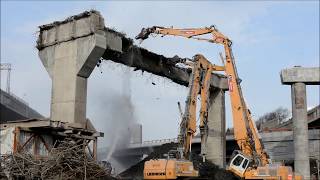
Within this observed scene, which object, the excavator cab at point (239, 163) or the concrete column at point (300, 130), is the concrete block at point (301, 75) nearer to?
the concrete column at point (300, 130)

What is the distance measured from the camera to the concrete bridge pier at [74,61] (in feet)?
91.1

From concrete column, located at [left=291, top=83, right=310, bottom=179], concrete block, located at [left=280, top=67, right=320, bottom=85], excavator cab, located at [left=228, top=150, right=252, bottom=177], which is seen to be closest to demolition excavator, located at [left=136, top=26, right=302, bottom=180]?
excavator cab, located at [left=228, top=150, right=252, bottom=177]

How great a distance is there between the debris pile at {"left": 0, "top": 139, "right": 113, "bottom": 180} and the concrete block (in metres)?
25.9

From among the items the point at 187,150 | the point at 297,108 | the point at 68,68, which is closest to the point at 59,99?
the point at 68,68

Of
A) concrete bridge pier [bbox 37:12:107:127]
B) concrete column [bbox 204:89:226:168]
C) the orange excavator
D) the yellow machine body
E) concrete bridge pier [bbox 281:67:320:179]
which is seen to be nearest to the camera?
the yellow machine body

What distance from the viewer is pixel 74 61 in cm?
2819

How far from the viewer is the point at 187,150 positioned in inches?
1094

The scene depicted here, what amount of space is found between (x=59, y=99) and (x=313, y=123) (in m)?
44.9

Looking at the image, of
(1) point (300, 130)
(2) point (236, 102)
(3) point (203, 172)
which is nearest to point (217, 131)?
(1) point (300, 130)

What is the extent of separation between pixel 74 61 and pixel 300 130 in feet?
81.3

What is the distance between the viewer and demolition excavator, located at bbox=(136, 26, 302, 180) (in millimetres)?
28125

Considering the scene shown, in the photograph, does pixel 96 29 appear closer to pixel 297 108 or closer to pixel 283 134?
pixel 297 108

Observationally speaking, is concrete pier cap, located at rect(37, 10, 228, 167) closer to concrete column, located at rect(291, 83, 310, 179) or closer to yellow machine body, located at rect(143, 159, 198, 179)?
yellow machine body, located at rect(143, 159, 198, 179)

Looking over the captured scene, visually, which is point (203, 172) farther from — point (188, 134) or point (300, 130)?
point (300, 130)
